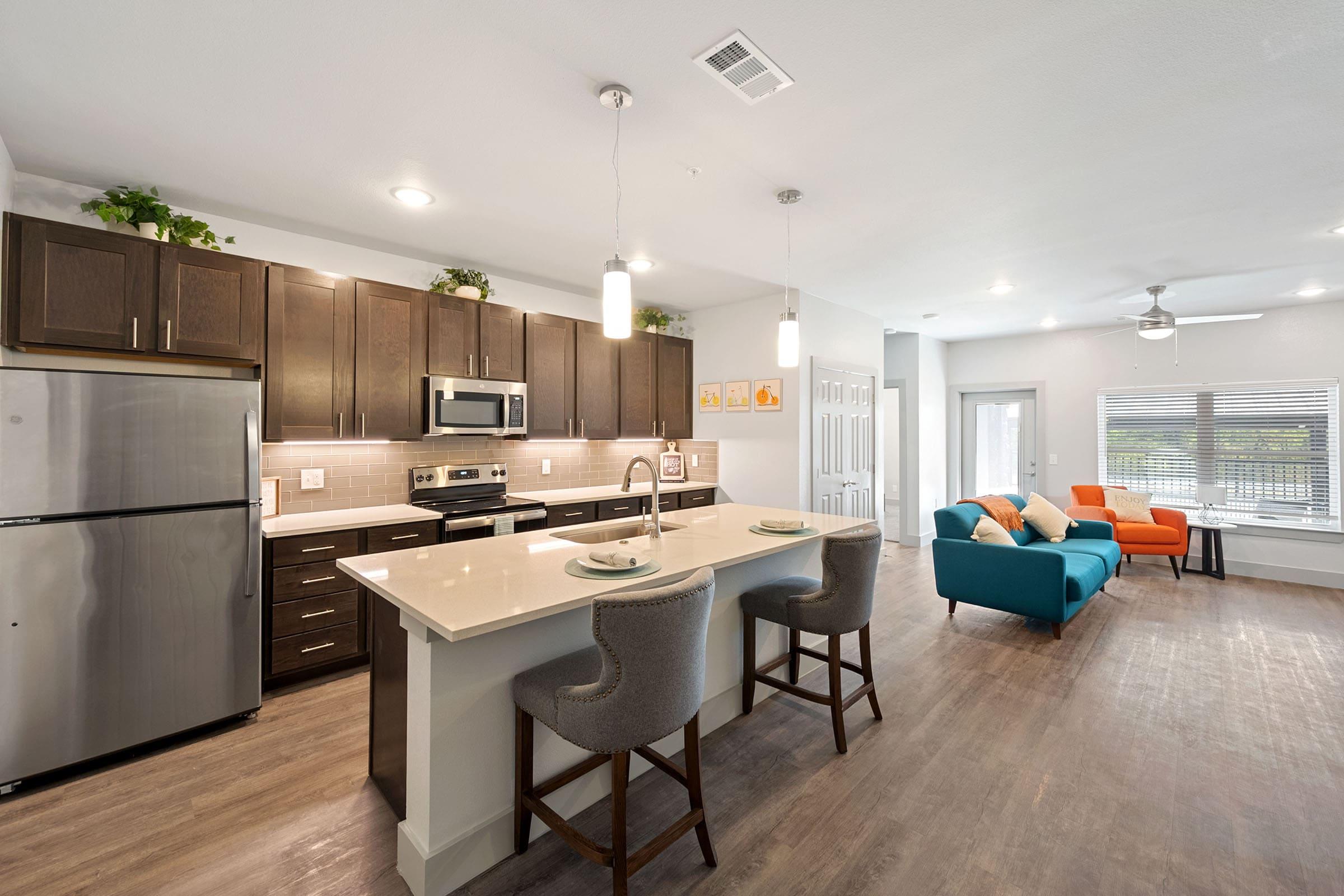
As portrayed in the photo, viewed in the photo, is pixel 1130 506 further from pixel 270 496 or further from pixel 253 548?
pixel 270 496

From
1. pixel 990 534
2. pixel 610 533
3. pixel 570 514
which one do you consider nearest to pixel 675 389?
pixel 570 514

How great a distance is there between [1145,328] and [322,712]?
21.9 ft

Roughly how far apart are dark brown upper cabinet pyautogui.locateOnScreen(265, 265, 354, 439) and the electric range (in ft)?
2.12

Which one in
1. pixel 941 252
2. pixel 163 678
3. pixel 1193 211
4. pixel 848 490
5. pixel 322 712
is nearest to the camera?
pixel 163 678

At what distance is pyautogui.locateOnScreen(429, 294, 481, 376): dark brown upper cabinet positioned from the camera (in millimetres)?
3910

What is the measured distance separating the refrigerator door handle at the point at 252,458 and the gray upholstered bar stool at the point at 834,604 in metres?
2.46

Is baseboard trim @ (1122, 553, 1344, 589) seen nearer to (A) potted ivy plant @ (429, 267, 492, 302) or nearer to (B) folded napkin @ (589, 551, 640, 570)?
(B) folded napkin @ (589, 551, 640, 570)

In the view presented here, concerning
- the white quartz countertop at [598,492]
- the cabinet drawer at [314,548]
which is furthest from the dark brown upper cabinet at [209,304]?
the white quartz countertop at [598,492]

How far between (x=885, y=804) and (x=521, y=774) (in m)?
1.37

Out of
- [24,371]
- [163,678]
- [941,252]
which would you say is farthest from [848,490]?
[24,371]

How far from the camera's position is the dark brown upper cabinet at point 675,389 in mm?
5520

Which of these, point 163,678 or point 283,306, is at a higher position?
point 283,306

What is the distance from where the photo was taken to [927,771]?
7.66 ft

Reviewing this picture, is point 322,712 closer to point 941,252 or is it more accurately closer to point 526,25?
point 526,25
